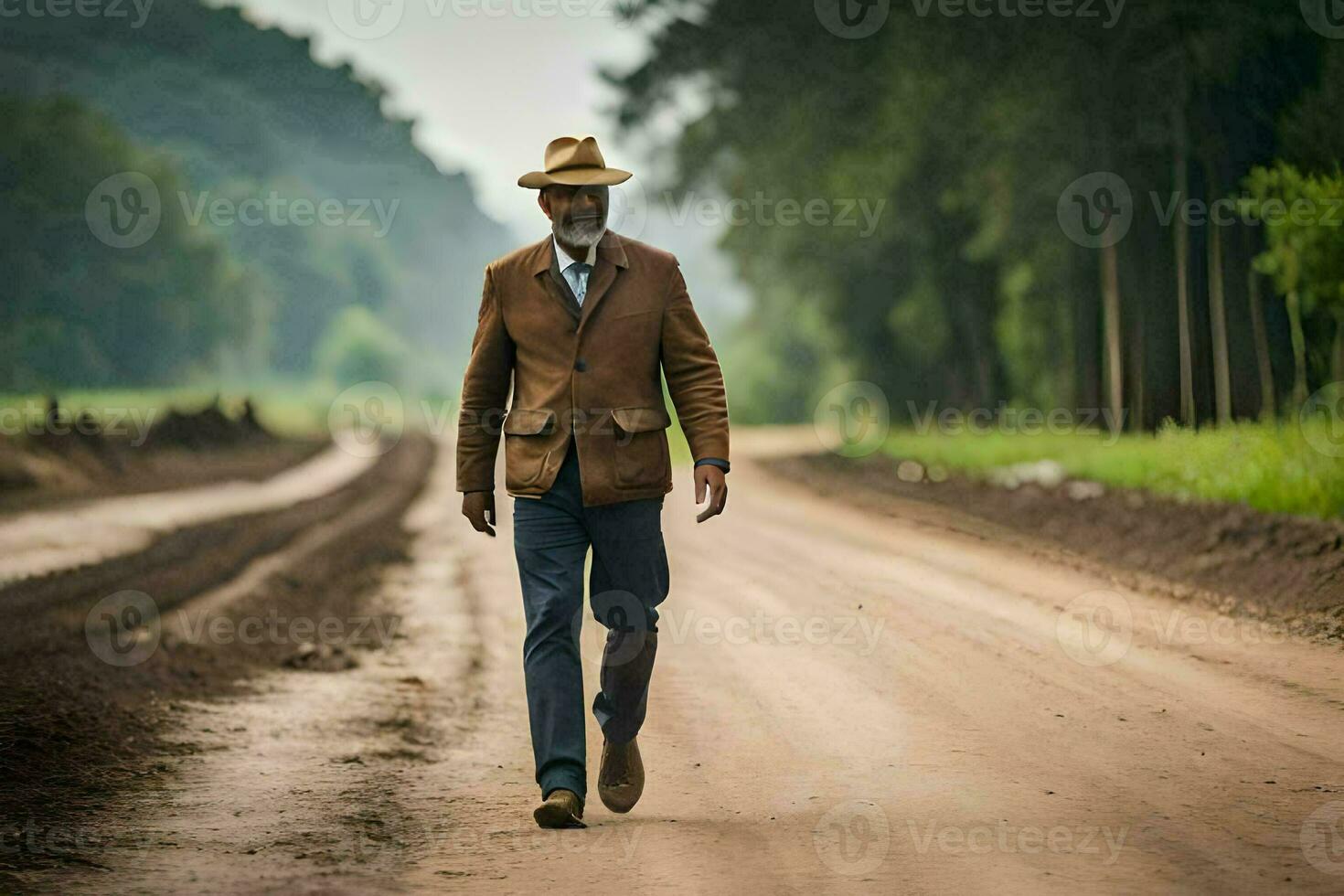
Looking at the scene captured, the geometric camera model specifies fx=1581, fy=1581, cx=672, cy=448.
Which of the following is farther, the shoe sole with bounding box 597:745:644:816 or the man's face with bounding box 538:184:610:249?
the shoe sole with bounding box 597:745:644:816

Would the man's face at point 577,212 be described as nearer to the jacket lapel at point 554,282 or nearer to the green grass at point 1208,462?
the jacket lapel at point 554,282

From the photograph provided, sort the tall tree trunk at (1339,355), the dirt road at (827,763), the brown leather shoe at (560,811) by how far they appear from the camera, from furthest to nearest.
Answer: the tall tree trunk at (1339,355), the brown leather shoe at (560,811), the dirt road at (827,763)

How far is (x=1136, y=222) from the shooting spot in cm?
2125

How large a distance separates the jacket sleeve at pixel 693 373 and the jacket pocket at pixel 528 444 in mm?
525

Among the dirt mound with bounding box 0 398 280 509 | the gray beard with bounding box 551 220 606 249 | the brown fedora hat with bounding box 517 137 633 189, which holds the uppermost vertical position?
the brown fedora hat with bounding box 517 137 633 189

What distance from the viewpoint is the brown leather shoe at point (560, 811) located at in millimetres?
5520

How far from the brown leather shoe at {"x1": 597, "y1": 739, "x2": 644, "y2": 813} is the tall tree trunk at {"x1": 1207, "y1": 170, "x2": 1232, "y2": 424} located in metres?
15.0

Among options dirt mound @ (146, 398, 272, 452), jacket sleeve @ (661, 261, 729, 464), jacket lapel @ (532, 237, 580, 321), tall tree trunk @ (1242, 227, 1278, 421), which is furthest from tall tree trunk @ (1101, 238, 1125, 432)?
dirt mound @ (146, 398, 272, 452)

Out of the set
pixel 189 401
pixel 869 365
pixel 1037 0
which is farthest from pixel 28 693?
pixel 189 401

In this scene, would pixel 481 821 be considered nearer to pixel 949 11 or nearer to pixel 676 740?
pixel 676 740

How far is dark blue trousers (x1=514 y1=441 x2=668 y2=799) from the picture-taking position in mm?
5730

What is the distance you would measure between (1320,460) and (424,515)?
12.6 m

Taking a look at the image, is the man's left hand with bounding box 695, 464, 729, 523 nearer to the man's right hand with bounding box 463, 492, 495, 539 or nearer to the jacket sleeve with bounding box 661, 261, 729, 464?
the jacket sleeve with bounding box 661, 261, 729, 464

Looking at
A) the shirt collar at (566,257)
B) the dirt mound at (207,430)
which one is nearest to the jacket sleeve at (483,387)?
the shirt collar at (566,257)
